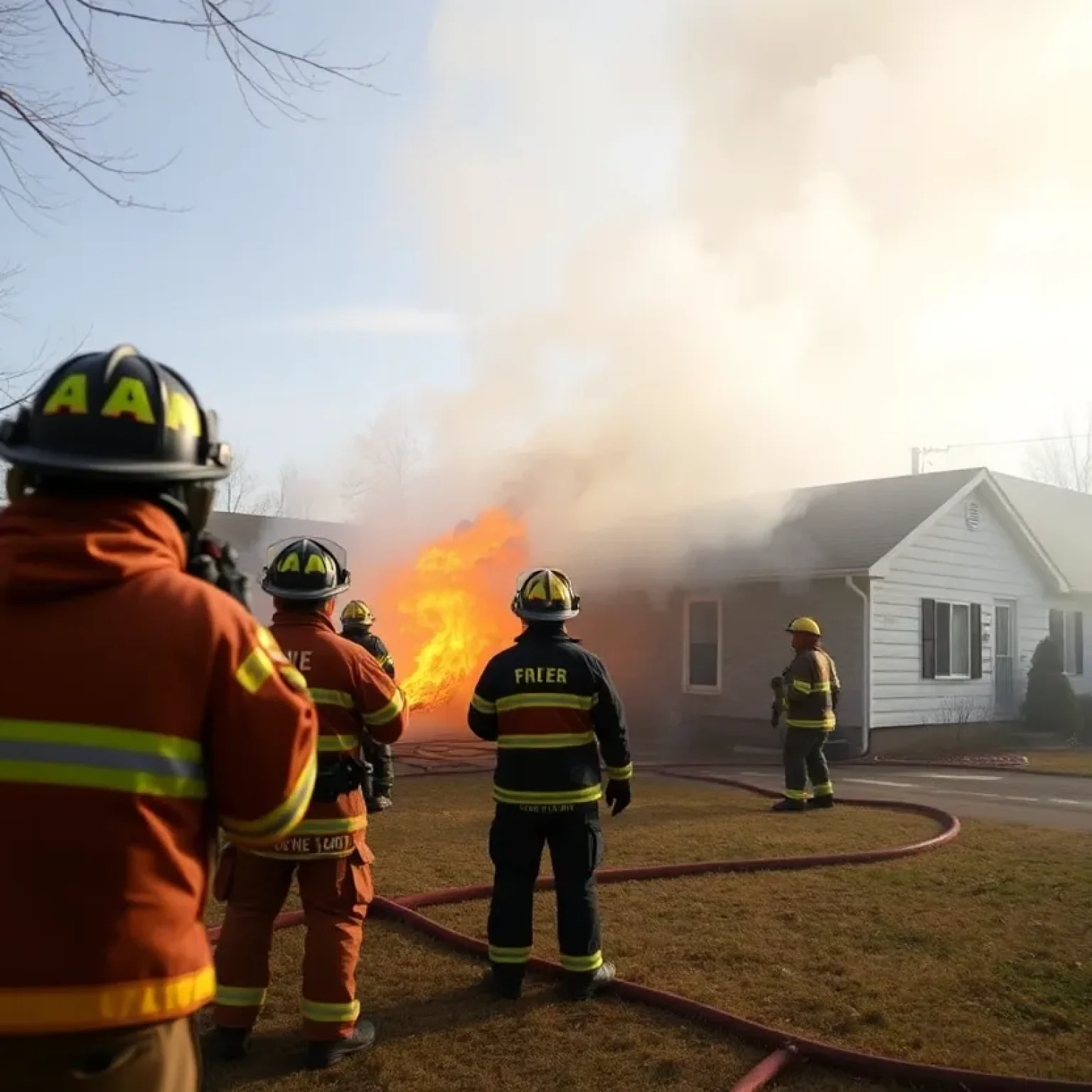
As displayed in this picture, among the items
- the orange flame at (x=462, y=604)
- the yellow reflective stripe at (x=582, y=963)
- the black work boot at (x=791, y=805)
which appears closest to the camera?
the yellow reflective stripe at (x=582, y=963)

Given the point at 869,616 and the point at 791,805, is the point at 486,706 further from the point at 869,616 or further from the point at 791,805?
the point at 869,616

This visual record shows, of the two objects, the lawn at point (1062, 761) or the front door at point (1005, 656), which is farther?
the front door at point (1005, 656)

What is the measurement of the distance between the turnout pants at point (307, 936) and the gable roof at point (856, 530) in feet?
40.0

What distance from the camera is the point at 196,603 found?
194 cm

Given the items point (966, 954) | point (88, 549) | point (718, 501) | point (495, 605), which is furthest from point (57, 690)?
point (718, 501)

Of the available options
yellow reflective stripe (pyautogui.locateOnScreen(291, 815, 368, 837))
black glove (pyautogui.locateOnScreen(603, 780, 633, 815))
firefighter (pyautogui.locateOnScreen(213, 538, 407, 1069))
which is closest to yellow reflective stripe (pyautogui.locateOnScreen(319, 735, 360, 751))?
firefighter (pyautogui.locateOnScreen(213, 538, 407, 1069))

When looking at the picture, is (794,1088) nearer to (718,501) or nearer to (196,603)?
(196,603)

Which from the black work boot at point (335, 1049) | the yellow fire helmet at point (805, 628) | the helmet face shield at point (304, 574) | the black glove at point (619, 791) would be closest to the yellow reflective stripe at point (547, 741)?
the black glove at point (619, 791)

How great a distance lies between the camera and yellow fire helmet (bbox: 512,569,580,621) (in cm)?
544

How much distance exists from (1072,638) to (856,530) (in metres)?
7.59

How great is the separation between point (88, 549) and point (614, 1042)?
11.1 feet

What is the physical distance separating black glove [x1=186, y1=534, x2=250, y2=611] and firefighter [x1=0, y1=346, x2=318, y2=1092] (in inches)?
4.2

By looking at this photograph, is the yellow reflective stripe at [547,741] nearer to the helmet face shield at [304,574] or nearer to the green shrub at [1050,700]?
the helmet face shield at [304,574]

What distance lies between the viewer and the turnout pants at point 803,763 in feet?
33.6
